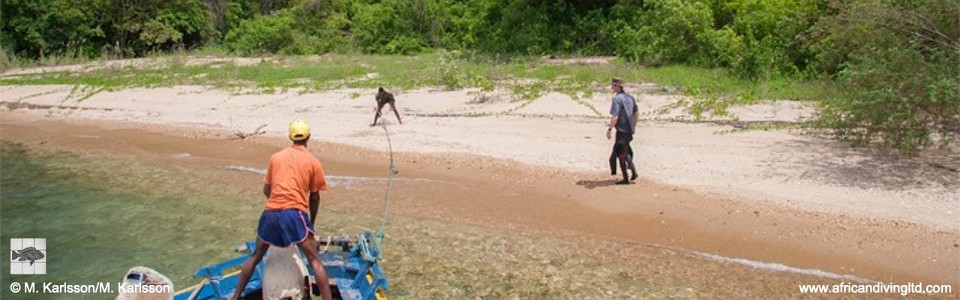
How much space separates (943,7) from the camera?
11.7 m

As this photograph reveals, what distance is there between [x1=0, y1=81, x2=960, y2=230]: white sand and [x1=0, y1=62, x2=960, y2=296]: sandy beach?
0.15ft

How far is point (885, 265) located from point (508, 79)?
1511cm

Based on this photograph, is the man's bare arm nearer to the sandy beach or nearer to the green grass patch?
the sandy beach

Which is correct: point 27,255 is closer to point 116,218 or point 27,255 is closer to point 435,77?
point 116,218

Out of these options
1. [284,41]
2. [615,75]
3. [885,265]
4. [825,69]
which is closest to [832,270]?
[885,265]

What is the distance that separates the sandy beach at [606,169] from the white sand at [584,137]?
0.05 meters

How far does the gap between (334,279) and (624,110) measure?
5664 millimetres

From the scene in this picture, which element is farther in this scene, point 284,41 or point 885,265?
point 284,41

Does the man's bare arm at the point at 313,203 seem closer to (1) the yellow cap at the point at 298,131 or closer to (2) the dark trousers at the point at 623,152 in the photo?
(1) the yellow cap at the point at 298,131

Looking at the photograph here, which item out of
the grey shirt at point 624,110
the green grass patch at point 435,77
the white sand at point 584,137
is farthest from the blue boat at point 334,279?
the green grass patch at point 435,77

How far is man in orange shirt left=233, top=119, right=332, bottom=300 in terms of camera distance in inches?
246

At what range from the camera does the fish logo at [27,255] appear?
9.96m

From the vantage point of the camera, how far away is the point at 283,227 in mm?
6266

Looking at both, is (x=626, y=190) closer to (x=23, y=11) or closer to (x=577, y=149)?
(x=577, y=149)
